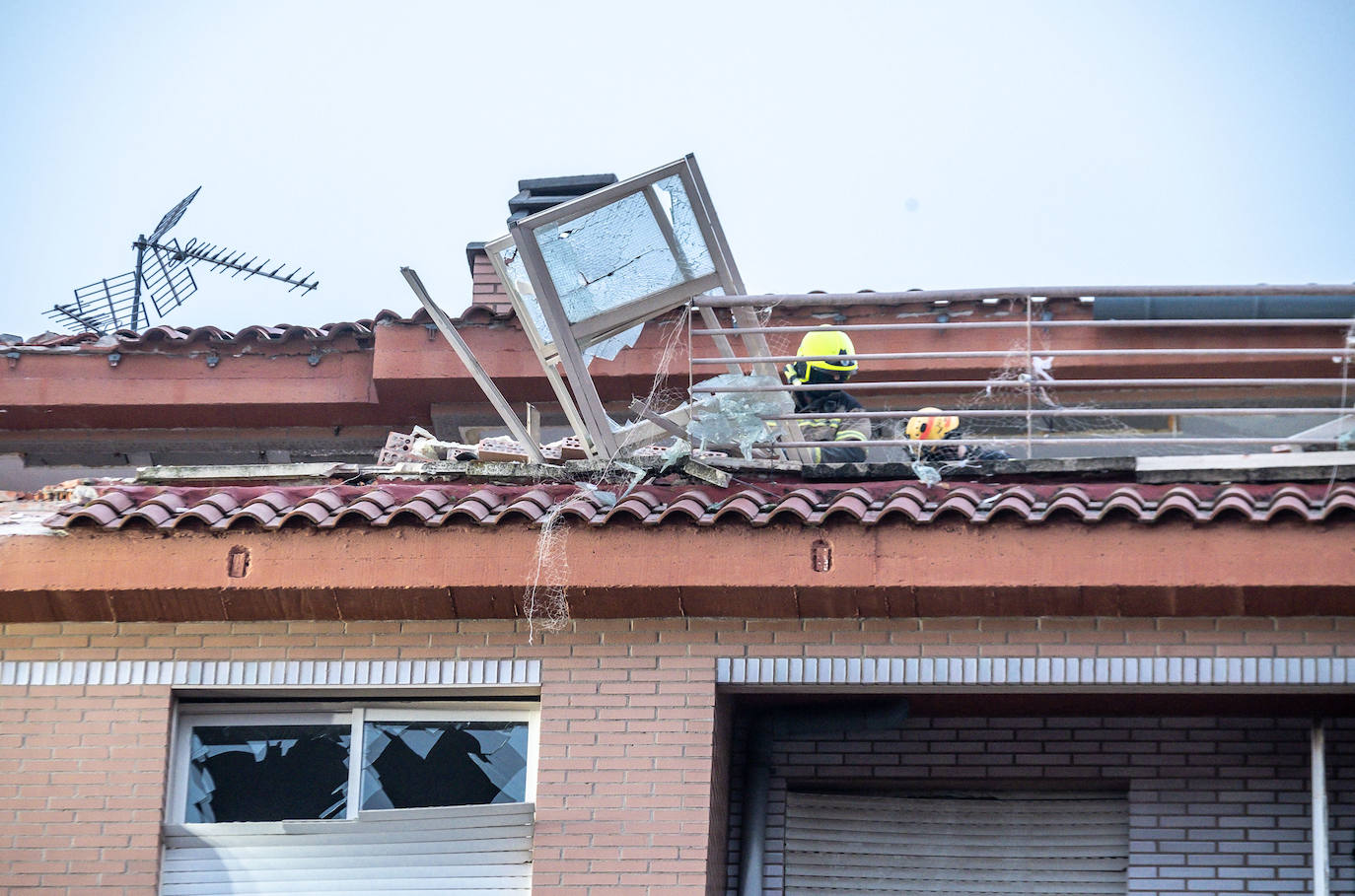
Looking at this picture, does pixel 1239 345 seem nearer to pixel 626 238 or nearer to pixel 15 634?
pixel 626 238

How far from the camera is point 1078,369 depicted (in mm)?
11758

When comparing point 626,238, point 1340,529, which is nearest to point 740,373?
point 626,238

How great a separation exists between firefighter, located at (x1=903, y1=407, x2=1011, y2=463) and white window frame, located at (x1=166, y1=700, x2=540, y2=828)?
2.52 m

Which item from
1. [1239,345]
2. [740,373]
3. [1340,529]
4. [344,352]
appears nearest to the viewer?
[1340,529]

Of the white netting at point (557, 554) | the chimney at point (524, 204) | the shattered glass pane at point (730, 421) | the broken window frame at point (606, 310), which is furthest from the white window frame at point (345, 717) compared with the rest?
the chimney at point (524, 204)

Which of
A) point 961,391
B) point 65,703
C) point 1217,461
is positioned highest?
point 961,391

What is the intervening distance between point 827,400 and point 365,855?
3.74 m

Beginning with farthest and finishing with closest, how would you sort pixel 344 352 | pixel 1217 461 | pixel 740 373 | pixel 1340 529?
pixel 344 352
pixel 740 373
pixel 1217 461
pixel 1340 529

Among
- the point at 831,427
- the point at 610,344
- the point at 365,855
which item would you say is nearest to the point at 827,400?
the point at 831,427

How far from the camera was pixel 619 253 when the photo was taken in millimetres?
8117

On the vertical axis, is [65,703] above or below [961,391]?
below

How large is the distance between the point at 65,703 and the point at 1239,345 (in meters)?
8.25

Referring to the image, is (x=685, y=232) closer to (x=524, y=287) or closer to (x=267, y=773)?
(x=524, y=287)

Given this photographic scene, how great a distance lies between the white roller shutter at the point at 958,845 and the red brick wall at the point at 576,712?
0.84 meters
